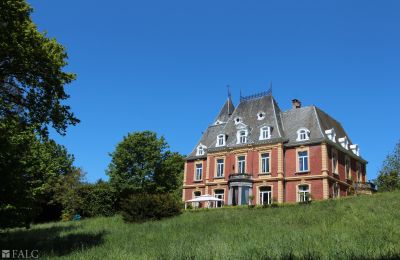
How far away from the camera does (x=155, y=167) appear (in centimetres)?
4928

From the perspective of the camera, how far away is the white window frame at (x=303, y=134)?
39062mm

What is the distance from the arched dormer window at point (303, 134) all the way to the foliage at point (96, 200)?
798 inches

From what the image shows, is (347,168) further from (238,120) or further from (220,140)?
(220,140)

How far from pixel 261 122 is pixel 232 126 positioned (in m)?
3.84

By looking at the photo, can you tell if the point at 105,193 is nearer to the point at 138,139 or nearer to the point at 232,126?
the point at 138,139

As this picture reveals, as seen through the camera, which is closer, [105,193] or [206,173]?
[105,193]

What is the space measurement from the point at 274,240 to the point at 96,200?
2989 centimetres

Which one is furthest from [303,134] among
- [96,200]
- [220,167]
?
[96,200]

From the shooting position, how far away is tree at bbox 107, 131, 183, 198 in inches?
1847

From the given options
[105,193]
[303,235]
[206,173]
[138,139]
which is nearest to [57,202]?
[105,193]

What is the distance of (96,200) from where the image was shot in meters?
40.3

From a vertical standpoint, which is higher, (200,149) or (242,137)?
(242,137)

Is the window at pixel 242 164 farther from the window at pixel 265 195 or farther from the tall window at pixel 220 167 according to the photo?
the window at pixel 265 195

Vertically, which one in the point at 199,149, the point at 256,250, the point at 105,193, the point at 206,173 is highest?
the point at 199,149
